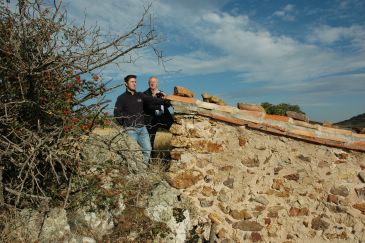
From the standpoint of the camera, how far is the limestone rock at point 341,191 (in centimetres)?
532

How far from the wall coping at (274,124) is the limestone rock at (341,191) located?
557mm

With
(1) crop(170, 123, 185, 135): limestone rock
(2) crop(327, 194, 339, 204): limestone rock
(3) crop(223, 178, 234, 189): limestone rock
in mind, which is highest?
(1) crop(170, 123, 185, 135): limestone rock

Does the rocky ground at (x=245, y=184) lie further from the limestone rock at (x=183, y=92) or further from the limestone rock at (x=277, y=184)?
the limestone rock at (x=183, y=92)

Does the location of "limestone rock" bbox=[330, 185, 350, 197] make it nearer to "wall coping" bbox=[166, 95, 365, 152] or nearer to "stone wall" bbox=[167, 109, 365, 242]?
"stone wall" bbox=[167, 109, 365, 242]

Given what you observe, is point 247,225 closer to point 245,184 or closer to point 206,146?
point 245,184

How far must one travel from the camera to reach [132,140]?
5.73m

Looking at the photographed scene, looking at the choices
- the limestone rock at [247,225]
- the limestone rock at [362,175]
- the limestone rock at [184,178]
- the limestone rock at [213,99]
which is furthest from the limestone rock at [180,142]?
the limestone rock at [362,175]

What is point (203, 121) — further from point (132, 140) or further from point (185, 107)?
point (132, 140)

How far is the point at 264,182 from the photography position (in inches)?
212

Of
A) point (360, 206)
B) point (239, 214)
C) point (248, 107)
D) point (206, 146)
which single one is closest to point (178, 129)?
point (206, 146)

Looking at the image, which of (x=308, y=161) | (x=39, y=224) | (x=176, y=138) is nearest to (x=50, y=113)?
(x=39, y=224)

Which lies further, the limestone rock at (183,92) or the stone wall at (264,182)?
the limestone rock at (183,92)

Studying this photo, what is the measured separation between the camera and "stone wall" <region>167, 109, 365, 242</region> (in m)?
5.32

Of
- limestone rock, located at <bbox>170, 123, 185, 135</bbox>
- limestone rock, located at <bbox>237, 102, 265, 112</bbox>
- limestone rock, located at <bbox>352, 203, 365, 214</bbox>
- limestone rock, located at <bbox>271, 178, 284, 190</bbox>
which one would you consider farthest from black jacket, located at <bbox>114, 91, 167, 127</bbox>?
limestone rock, located at <bbox>352, 203, 365, 214</bbox>
